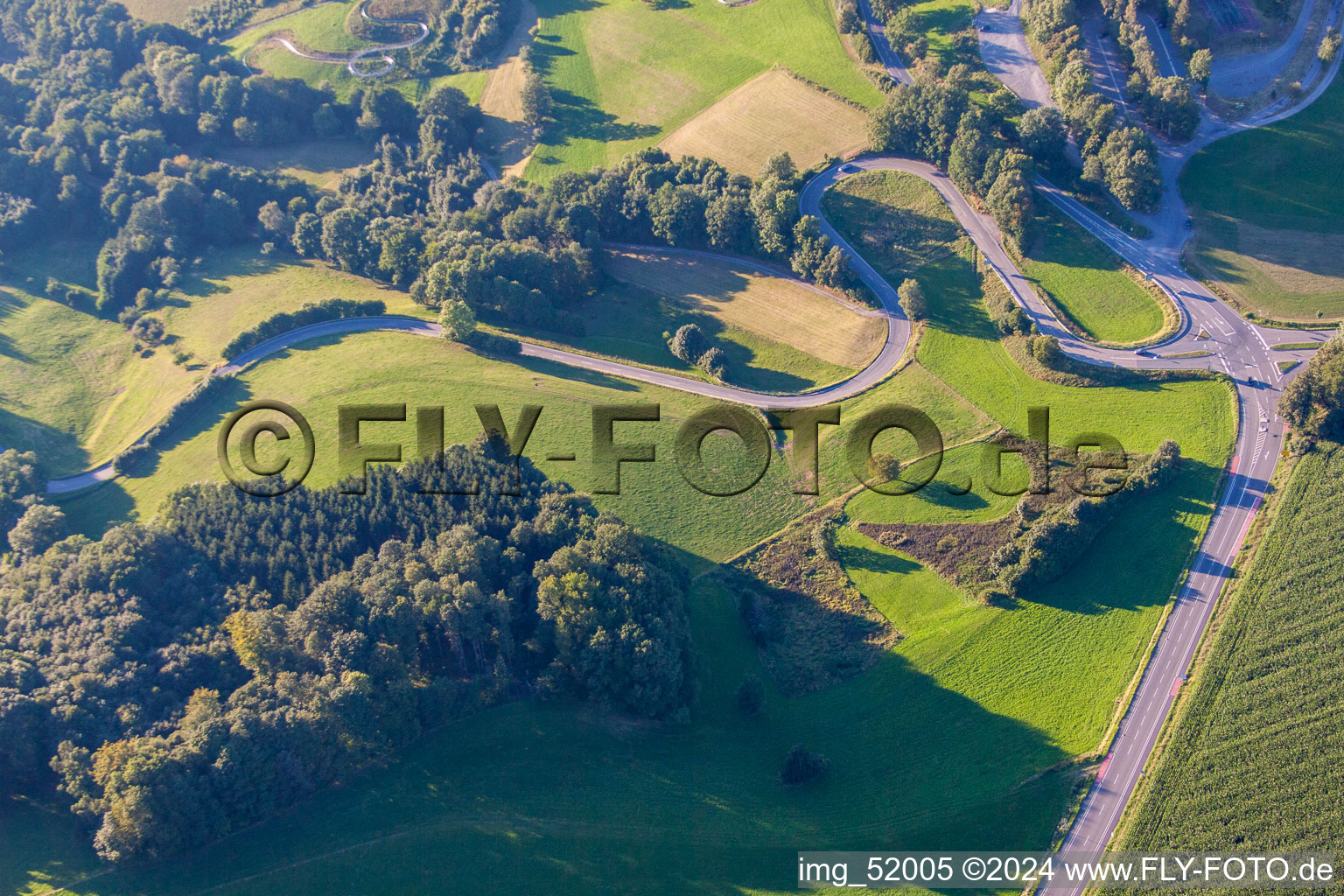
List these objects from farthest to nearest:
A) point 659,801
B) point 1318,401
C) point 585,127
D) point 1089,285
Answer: point 585,127 < point 1089,285 < point 1318,401 < point 659,801

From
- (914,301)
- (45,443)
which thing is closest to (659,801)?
(914,301)

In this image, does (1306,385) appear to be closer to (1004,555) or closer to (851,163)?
(1004,555)

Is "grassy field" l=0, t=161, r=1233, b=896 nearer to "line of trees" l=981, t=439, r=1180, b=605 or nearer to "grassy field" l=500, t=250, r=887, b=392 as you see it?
"line of trees" l=981, t=439, r=1180, b=605

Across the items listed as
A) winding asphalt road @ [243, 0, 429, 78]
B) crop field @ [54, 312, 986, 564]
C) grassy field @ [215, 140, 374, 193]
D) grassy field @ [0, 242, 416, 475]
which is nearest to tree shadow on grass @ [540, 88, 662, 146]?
grassy field @ [215, 140, 374, 193]

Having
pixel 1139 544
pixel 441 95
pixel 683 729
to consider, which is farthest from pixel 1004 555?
pixel 441 95

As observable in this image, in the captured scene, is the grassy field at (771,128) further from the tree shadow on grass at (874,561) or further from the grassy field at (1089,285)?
the tree shadow on grass at (874,561)

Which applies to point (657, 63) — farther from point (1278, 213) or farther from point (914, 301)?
point (1278, 213)
